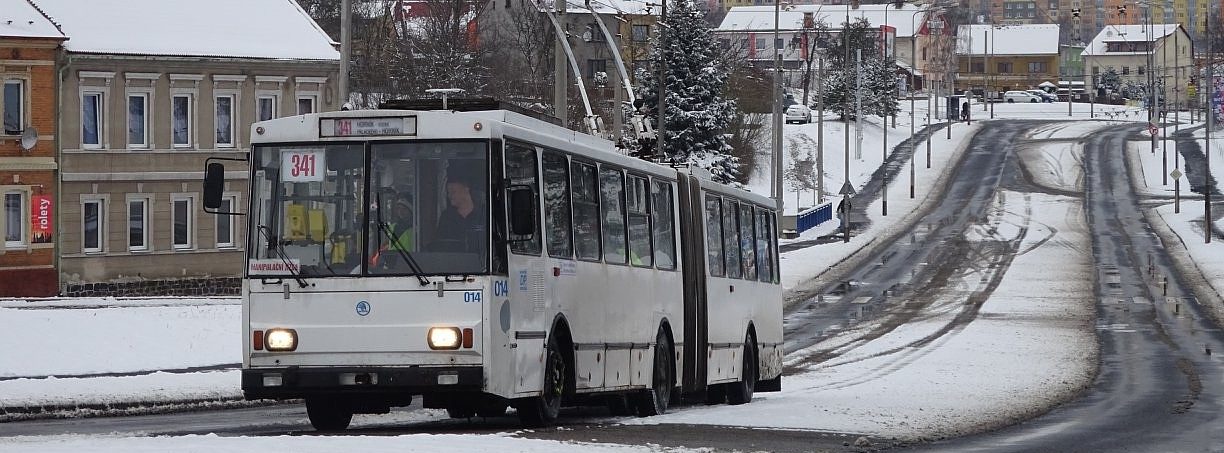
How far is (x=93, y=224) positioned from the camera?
5038 centimetres

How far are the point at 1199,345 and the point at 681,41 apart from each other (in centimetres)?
3687

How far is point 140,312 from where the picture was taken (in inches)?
1163

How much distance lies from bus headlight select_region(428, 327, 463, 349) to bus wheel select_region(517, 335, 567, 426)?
4.06 ft

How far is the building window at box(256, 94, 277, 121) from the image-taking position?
178 feet

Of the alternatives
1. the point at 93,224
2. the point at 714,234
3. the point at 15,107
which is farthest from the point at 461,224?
the point at 93,224

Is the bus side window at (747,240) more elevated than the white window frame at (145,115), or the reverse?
the white window frame at (145,115)

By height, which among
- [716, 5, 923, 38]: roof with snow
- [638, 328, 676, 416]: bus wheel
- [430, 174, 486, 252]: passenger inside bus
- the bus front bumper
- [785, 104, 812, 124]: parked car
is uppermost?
[716, 5, 923, 38]: roof with snow

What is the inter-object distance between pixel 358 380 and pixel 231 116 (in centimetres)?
4051

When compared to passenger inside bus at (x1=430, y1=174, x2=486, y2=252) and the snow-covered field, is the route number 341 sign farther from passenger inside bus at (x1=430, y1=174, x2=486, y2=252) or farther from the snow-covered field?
the snow-covered field

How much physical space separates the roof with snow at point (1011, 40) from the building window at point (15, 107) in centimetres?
14886

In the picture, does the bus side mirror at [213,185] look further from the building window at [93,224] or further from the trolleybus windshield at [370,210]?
the building window at [93,224]

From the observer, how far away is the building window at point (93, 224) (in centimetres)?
5006

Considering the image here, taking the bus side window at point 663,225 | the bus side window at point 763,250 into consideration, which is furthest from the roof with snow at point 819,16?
the bus side window at point 663,225

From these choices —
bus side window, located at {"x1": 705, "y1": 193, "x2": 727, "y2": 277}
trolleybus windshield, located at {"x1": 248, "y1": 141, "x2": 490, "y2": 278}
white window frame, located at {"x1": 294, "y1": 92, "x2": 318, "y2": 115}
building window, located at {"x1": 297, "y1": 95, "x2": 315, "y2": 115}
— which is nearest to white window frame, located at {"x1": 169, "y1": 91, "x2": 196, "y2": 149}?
white window frame, located at {"x1": 294, "y1": 92, "x2": 318, "y2": 115}
